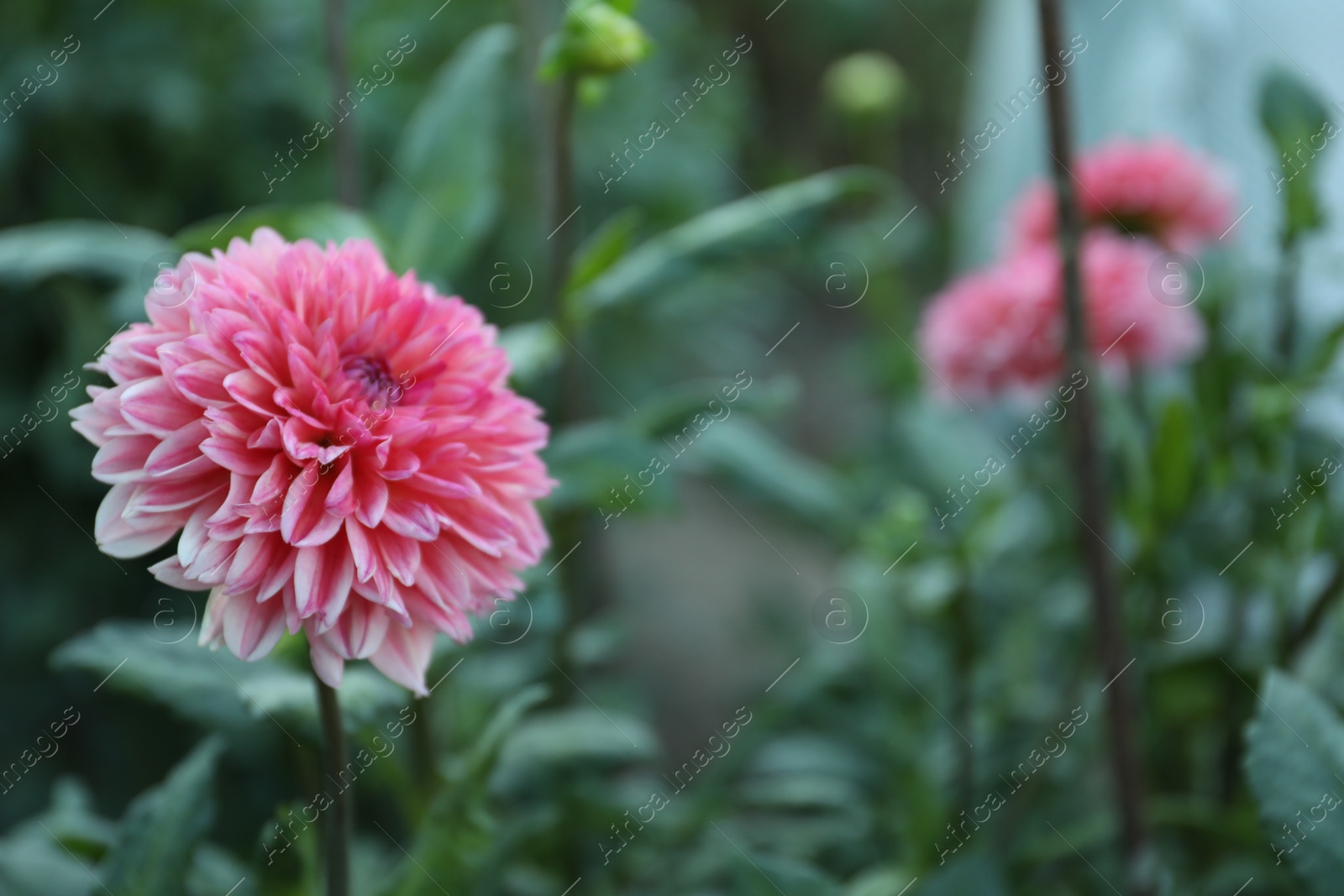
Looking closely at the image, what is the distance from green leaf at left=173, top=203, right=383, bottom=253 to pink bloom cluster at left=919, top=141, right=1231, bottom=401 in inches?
18.7

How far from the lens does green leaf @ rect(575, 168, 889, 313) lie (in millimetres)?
648

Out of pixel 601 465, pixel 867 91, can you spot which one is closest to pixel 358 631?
pixel 601 465

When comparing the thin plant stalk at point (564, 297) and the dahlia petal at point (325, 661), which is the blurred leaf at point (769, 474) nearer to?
the thin plant stalk at point (564, 297)

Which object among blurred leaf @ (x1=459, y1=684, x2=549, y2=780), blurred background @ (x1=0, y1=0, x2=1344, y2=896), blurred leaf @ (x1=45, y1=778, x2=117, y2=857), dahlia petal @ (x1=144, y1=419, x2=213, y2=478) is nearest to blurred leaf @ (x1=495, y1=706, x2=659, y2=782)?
blurred background @ (x1=0, y1=0, x2=1344, y2=896)

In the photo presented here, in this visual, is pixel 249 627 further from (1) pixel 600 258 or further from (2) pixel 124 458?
(1) pixel 600 258

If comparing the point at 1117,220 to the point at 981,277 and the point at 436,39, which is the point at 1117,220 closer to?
the point at 981,277

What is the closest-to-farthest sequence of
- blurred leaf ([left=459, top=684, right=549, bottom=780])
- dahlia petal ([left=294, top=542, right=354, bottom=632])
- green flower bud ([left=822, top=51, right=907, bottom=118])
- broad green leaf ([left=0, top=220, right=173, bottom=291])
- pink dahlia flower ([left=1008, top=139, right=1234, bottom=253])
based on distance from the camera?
dahlia petal ([left=294, top=542, right=354, bottom=632]) < blurred leaf ([left=459, top=684, right=549, bottom=780]) < broad green leaf ([left=0, top=220, right=173, bottom=291]) < pink dahlia flower ([left=1008, top=139, right=1234, bottom=253]) < green flower bud ([left=822, top=51, right=907, bottom=118])

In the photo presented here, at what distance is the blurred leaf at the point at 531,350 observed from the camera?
63cm

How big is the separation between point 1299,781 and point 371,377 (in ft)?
1.50

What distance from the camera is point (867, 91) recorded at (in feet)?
4.00

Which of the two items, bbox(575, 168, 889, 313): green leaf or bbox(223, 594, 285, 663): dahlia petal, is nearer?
bbox(223, 594, 285, 663): dahlia petal

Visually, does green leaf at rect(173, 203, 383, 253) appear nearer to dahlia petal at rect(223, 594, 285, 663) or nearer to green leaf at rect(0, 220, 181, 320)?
green leaf at rect(0, 220, 181, 320)

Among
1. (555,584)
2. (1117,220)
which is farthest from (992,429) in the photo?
(555,584)

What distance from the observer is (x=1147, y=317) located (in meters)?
0.79
